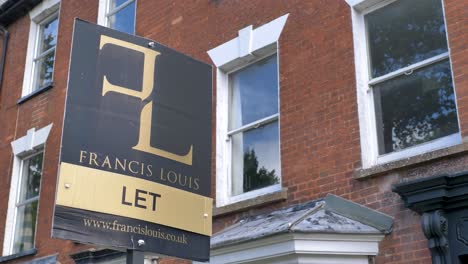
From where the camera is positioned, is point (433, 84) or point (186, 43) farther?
point (186, 43)

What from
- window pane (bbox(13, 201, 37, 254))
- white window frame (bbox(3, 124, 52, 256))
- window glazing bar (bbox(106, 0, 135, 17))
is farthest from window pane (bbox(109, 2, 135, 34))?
window pane (bbox(13, 201, 37, 254))

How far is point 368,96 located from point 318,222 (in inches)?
63.3

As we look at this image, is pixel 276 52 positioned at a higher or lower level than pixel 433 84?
higher

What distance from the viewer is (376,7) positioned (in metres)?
Answer: 6.68

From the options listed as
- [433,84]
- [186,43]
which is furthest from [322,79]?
[186,43]

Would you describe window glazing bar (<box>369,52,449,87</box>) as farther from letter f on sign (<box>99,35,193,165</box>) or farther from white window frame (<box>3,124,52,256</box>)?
white window frame (<box>3,124,52,256</box>)

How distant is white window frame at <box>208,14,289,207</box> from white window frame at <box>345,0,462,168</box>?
40.4 inches

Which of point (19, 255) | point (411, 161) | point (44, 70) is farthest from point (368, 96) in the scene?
point (44, 70)

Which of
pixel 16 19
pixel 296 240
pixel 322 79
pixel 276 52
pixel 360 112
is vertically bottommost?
pixel 296 240

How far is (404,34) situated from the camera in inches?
253

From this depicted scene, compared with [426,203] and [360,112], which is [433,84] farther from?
[426,203]

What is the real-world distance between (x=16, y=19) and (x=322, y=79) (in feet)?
27.0

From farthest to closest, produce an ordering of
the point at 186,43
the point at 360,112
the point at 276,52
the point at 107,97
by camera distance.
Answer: the point at 186,43 < the point at 276,52 < the point at 360,112 < the point at 107,97

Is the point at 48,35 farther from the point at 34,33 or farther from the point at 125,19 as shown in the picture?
the point at 125,19
